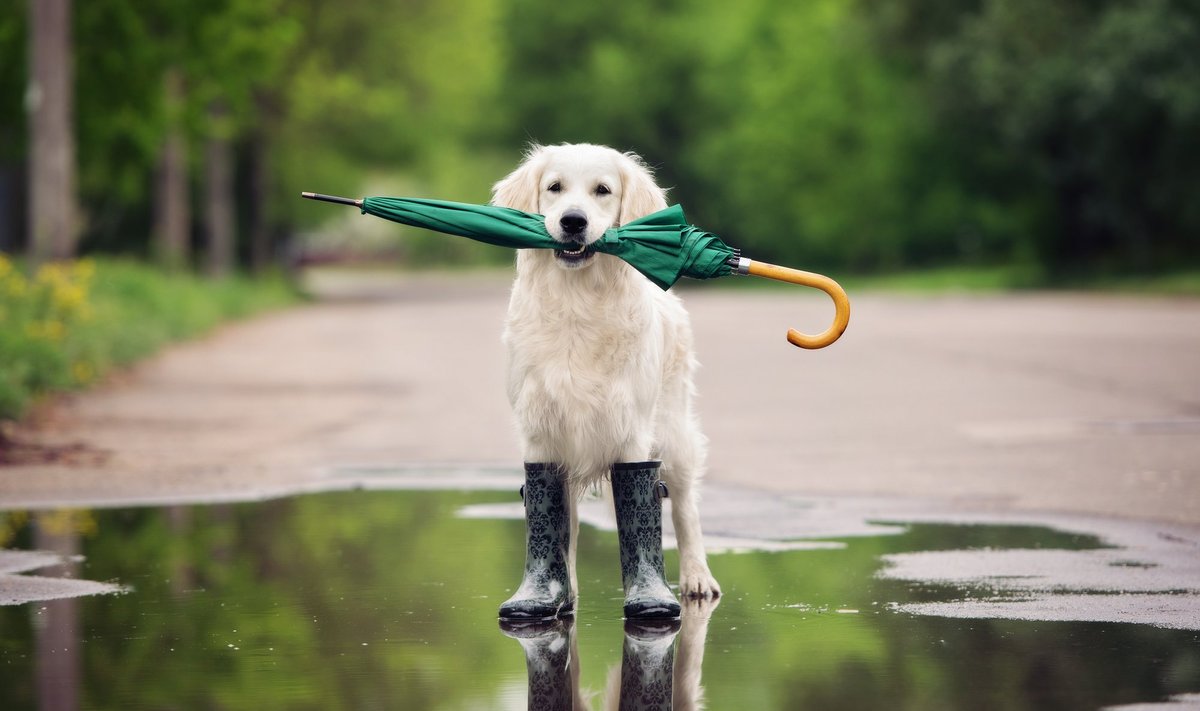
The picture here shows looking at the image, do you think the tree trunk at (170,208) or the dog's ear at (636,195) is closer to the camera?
the dog's ear at (636,195)

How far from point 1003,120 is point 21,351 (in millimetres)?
38180

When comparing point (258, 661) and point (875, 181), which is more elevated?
point (875, 181)

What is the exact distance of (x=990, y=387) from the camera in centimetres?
1842

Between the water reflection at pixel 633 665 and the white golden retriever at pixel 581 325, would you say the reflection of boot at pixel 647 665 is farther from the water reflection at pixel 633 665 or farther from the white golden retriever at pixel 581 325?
the white golden retriever at pixel 581 325

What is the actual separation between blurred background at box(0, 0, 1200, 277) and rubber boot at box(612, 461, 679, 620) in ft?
60.3

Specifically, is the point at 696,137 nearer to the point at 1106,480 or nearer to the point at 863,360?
the point at 863,360

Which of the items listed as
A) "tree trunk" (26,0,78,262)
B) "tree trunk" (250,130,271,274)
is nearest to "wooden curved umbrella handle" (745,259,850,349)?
"tree trunk" (26,0,78,262)

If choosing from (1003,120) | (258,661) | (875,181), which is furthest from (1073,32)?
(258,661)

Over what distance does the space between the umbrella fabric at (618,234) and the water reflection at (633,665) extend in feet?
4.05

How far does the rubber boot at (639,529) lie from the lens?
6.87 meters

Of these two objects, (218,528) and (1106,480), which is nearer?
(218,528)

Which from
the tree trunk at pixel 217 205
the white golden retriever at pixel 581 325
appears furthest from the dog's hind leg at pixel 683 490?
the tree trunk at pixel 217 205

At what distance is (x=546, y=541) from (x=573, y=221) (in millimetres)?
1188

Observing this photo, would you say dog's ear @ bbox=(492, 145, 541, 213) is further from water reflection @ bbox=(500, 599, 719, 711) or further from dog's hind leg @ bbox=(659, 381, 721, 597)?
water reflection @ bbox=(500, 599, 719, 711)
